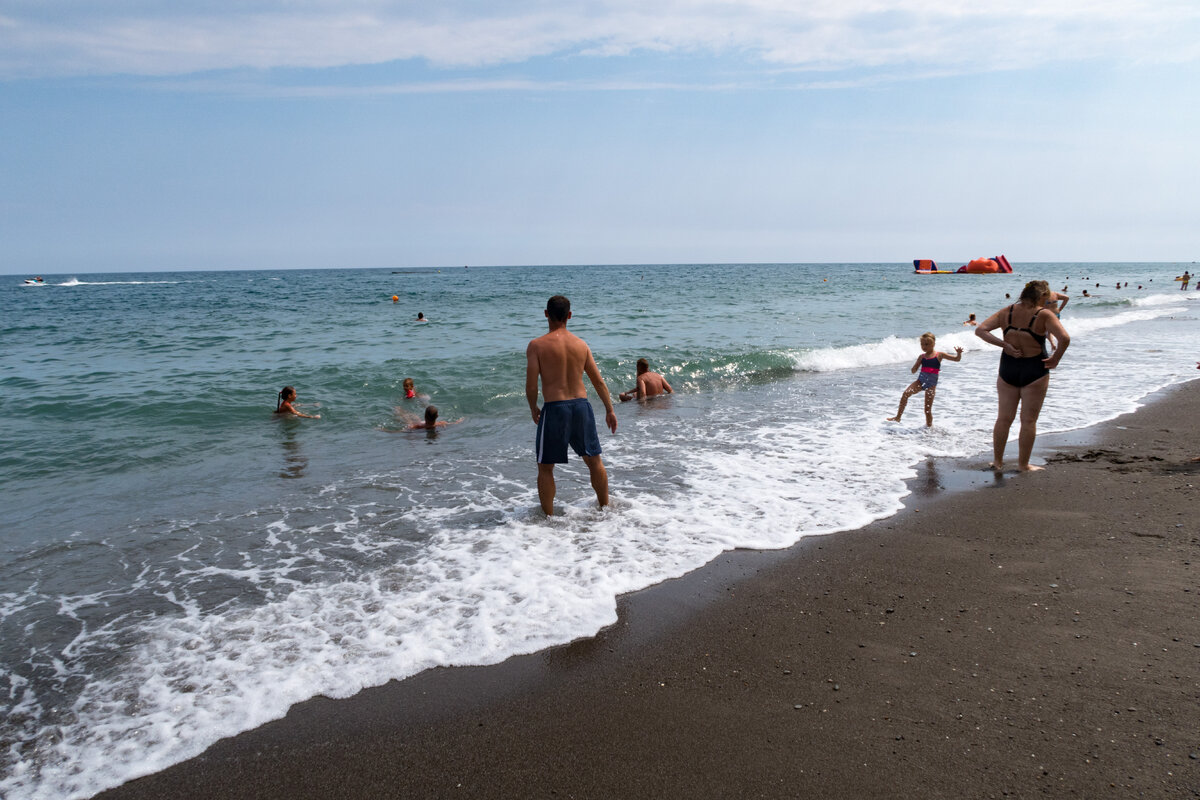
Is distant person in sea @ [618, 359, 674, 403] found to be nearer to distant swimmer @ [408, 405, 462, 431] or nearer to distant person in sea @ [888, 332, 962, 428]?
distant swimmer @ [408, 405, 462, 431]

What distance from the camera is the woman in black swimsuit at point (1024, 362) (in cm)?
681

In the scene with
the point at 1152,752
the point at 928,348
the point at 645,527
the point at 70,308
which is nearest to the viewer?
the point at 1152,752

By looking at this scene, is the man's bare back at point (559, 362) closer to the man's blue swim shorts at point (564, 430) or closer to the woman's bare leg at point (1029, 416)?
the man's blue swim shorts at point (564, 430)

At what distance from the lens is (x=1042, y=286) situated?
21.9 ft

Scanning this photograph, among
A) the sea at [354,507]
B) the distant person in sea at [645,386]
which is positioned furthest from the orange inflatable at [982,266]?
the distant person in sea at [645,386]

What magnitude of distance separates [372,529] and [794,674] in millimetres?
3882

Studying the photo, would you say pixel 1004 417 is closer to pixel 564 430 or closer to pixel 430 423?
pixel 564 430

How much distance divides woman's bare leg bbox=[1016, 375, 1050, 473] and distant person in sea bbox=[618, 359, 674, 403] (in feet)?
21.8

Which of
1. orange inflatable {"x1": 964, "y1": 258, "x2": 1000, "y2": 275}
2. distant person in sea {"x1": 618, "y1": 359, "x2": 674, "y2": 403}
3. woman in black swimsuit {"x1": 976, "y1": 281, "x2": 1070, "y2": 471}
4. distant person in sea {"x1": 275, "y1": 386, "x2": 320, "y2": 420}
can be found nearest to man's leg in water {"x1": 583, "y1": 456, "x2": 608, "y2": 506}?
woman in black swimsuit {"x1": 976, "y1": 281, "x2": 1070, "y2": 471}

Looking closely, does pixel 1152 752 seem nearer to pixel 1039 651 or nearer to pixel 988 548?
pixel 1039 651

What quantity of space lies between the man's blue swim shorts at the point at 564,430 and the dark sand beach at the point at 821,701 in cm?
152

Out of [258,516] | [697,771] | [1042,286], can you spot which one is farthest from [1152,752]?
[258,516]

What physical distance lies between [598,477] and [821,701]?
3067mm

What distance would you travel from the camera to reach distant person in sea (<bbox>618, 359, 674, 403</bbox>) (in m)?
12.7
